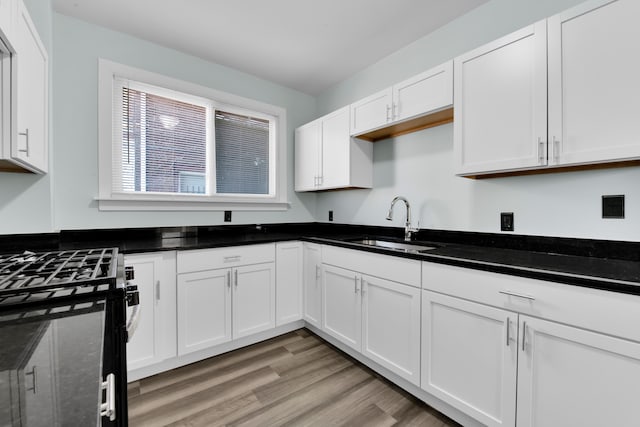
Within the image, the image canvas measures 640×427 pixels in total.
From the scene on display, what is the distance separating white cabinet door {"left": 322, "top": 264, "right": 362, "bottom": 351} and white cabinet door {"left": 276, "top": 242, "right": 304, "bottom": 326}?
32 centimetres

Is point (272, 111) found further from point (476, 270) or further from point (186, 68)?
point (476, 270)

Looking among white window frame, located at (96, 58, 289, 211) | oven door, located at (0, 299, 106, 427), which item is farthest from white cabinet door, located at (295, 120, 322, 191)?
oven door, located at (0, 299, 106, 427)

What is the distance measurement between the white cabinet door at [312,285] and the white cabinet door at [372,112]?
1.07 metres

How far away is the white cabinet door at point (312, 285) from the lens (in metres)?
2.38

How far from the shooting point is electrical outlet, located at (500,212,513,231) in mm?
1766

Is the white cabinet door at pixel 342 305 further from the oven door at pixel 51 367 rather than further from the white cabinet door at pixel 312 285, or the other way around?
the oven door at pixel 51 367

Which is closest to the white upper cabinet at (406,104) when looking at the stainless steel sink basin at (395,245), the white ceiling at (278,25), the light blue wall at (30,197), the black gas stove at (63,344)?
the white ceiling at (278,25)

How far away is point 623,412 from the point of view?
3.27 ft

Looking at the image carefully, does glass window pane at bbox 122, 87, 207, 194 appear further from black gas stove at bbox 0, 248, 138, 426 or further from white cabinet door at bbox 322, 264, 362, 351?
white cabinet door at bbox 322, 264, 362, 351

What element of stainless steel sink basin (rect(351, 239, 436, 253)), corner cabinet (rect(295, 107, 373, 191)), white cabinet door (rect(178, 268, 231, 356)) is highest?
corner cabinet (rect(295, 107, 373, 191))

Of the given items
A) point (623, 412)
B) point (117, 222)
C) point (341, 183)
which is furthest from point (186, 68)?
point (623, 412)

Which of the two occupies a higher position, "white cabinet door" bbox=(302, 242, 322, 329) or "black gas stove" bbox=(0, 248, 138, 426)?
"black gas stove" bbox=(0, 248, 138, 426)

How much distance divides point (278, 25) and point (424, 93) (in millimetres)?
1201

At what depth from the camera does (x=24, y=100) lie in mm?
1396
